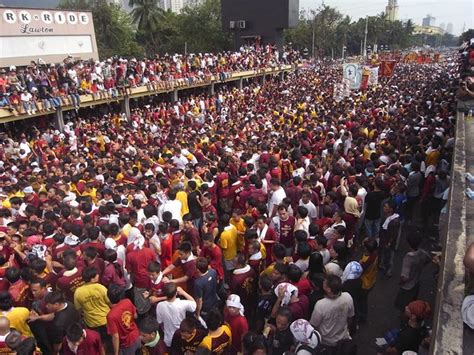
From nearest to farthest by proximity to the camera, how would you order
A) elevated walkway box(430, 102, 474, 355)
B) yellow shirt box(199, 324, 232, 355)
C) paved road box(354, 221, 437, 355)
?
elevated walkway box(430, 102, 474, 355)
yellow shirt box(199, 324, 232, 355)
paved road box(354, 221, 437, 355)

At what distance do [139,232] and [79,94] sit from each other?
41.8 feet

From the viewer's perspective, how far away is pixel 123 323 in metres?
3.95

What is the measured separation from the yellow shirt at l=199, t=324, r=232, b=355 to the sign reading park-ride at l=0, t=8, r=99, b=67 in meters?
25.2

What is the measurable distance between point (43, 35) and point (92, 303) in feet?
85.3

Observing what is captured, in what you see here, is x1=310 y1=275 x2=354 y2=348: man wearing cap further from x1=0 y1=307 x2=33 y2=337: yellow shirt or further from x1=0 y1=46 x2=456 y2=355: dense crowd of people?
x1=0 y1=307 x2=33 y2=337: yellow shirt

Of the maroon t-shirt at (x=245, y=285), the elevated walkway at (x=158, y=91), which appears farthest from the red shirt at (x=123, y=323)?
the elevated walkway at (x=158, y=91)

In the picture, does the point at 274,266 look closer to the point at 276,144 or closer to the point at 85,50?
the point at 276,144

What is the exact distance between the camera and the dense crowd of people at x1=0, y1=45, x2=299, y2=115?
14266 mm

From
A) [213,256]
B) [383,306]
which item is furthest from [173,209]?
[383,306]

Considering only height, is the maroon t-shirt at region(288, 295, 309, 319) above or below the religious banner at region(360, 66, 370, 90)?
below

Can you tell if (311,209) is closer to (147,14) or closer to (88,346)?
(88,346)

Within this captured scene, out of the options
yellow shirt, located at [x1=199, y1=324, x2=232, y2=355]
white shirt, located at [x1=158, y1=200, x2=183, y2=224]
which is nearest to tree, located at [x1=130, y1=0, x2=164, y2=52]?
white shirt, located at [x1=158, y1=200, x2=183, y2=224]

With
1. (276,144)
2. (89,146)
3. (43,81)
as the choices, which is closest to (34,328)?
(276,144)

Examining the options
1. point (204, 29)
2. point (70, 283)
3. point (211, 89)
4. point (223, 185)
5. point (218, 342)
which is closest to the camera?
point (218, 342)
